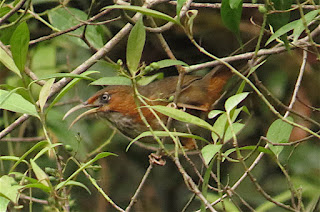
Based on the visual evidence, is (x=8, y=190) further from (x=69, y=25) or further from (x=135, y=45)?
(x=69, y=25)

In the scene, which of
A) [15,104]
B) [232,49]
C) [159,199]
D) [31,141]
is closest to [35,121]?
[31,141]

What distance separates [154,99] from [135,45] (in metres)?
1.18

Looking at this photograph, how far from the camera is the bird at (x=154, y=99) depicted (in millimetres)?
3248

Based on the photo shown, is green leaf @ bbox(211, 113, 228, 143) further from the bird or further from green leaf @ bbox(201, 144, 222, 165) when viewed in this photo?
the bird

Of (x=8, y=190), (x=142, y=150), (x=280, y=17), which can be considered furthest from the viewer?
(x=142, y=150)

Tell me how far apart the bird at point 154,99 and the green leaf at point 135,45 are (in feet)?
3.66

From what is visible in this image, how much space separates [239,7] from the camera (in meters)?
2.13

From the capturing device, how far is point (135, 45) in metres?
2.01

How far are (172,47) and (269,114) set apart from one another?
2.27 feet

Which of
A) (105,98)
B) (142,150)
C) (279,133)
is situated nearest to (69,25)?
(105,98)

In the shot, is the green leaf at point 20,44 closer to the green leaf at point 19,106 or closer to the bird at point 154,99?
the green leaf at point 19,106

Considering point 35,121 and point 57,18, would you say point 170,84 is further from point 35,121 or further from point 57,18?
point 35,121

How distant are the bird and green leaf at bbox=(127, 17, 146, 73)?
1117mm

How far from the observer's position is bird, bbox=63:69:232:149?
3.25m
